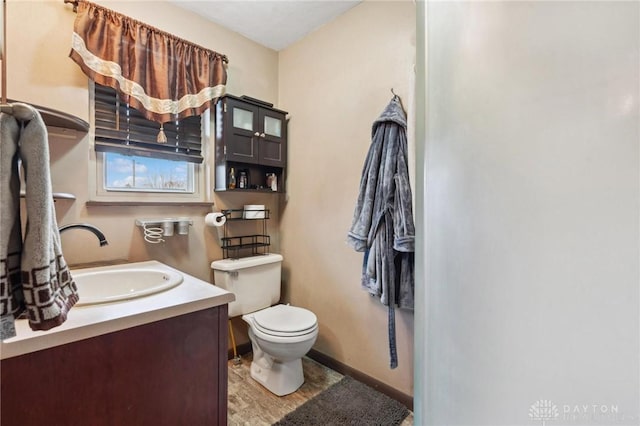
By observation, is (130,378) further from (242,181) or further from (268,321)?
(242,181)

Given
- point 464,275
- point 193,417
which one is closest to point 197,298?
point 193,417

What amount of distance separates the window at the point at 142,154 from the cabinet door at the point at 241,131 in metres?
0.18

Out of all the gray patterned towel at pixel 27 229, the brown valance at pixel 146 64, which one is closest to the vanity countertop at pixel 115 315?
the gray patterned towel at pixel 27 229

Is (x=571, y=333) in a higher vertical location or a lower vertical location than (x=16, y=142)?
lower

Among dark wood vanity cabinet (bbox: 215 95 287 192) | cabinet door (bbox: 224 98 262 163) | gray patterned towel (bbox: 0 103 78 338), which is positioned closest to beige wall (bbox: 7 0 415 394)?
dark wood vanity cabinet (bbox: 215 95 287 192)

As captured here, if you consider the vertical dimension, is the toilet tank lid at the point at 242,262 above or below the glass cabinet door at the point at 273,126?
below

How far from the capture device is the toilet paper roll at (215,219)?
1.87 meters

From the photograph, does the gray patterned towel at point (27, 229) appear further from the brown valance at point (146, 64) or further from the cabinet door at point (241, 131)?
the cabinet door at point (241, 131)

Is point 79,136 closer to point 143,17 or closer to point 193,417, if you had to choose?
point 143,17

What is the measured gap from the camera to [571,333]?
41 cm

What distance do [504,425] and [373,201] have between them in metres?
1.15

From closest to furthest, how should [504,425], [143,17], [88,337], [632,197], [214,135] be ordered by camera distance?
1. [632,197]
2. [504,425]
3. [88,337]
4. [143,17]
5. [214,135]

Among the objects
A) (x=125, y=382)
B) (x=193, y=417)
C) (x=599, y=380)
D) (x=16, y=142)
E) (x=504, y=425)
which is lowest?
(x=193, y=417)

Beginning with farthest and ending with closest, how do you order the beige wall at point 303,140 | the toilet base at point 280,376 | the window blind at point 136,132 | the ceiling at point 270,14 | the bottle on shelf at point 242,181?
the bottle on shelf at point 242,181 < the ceiling at point 270,14 < the toilet base at point 280,376 < the window blind at point 136,132 < the beige wall at point 303,140
